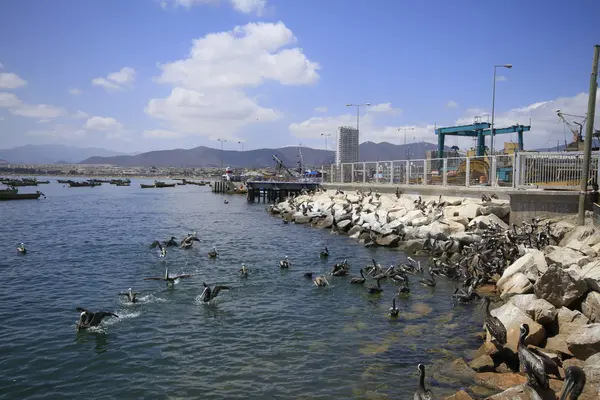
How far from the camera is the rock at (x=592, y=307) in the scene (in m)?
11.3

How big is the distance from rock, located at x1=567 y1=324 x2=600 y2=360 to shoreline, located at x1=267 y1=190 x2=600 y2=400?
0.06 feet

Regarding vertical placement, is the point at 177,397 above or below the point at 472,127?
below

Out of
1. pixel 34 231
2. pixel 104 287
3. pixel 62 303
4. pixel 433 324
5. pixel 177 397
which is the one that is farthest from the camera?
pixel 34 231

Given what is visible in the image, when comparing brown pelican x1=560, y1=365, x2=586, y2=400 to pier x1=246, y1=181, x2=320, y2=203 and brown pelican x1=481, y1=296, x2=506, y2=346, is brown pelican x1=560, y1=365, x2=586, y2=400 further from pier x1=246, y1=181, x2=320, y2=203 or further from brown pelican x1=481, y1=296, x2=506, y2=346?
pier x1=246, y1=181, x2=320, y2=203

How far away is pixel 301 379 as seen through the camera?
33.7ft

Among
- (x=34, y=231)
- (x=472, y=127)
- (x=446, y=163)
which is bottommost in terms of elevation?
(x=34, y=231)

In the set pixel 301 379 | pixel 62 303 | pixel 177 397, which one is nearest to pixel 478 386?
pixel 301 379

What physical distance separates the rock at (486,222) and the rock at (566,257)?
6.35 meters

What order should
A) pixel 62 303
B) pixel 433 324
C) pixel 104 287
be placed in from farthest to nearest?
pixel 104 287
pixel 62 303
pixel 433 324

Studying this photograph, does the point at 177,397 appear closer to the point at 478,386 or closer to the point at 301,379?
the point at 301,379

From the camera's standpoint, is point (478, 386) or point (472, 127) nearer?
point (478, 386)

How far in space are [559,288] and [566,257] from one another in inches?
175

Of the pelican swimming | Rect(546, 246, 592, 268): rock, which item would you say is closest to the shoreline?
Rect(546, 246, 592, 268): rock

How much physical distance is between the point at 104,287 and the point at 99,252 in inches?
334
